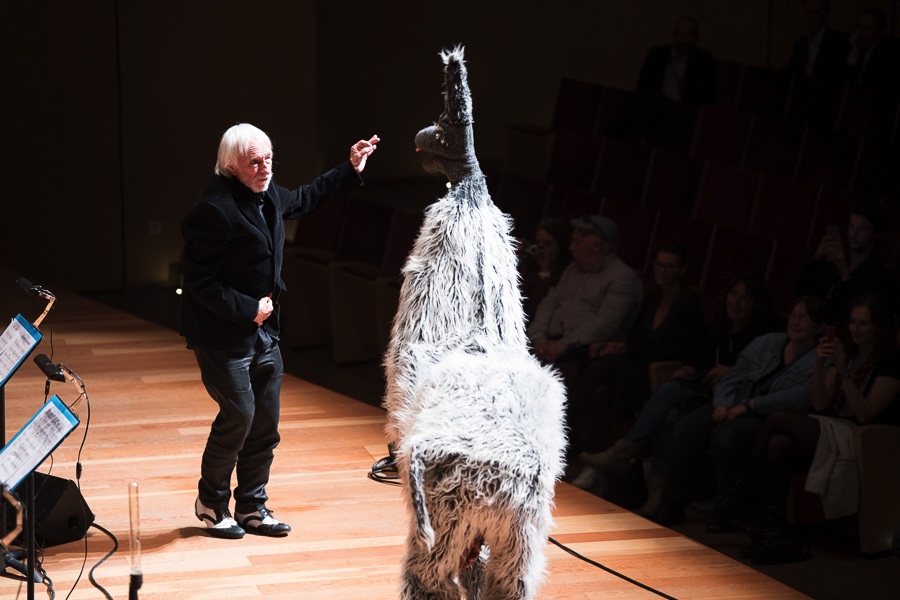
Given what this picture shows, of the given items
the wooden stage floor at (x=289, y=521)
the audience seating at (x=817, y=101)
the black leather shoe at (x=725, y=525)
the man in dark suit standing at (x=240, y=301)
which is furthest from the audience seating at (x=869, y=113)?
the man in dark suit standing at (x=240, y=301)

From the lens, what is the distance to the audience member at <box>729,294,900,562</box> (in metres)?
3.76

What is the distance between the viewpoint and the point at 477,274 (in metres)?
2.12

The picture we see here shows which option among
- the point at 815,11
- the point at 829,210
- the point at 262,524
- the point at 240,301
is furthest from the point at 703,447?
the point at 815,11

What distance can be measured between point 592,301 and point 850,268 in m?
0.99

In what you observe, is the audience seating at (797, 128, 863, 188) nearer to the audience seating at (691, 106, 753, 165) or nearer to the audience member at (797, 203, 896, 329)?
the audience seating at (691, 106, 753, 165)

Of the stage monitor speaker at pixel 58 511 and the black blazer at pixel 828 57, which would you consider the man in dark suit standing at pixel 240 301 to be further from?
the black blazer at pixel 828 57

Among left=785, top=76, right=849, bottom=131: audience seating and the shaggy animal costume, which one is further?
left=785, top=76, right=849, bottom=131: audience seating

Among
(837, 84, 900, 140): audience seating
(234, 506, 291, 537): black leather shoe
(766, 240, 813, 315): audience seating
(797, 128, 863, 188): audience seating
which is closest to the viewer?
(234, 506, 291, 537): black leather shoe

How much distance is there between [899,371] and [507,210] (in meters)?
2.42

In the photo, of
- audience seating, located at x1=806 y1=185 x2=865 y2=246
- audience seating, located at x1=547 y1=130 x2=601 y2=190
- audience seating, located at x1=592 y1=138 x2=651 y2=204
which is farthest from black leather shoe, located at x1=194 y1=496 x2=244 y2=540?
audience seating, located at x1=547 y1=130 x2=601 y2=190

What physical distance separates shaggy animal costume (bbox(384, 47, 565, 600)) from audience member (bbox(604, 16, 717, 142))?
13.7 feet

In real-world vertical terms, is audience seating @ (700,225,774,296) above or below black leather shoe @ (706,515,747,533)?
above

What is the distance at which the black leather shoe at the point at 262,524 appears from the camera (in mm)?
3135

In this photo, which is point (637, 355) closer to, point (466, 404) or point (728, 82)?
point (466, 404)
